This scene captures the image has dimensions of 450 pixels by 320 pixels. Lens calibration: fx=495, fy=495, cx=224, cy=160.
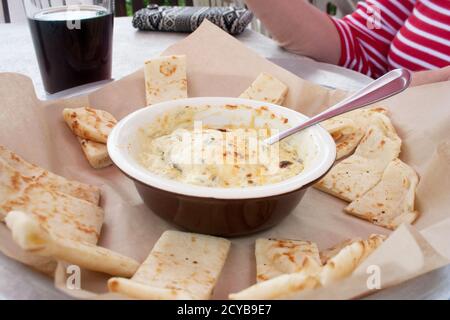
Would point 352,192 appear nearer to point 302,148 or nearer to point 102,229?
point 302,148

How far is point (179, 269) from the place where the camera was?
0.90m

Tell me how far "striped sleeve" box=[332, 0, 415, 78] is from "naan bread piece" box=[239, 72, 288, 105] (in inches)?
27.3

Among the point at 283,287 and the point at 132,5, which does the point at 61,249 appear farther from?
the point at 132,5

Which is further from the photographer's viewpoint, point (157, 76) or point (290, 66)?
point (290, 66)

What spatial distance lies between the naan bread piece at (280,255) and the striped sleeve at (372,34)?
4.34ft

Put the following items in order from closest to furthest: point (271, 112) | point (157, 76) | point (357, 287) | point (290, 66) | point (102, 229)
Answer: point (357, 287), point (102, 229), point (271, 112), point (157, 76), point (290, 66)

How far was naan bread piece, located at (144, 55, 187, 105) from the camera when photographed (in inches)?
60.4

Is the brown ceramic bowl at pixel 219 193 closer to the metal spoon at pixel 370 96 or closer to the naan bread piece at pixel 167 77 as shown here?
the metal spoon at pixel 370 96

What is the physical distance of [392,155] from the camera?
1313 millimetres

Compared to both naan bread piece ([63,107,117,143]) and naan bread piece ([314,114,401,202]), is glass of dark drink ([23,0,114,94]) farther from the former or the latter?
naan bread piece ([314,114,401,202])

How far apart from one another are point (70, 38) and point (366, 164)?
0.94 m

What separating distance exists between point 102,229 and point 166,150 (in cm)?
23

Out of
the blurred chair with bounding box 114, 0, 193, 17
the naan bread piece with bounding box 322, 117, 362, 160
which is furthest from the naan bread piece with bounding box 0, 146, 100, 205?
the blurred chair with bounding box 114, 0, 193, 17

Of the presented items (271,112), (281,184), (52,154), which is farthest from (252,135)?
(52,154)
